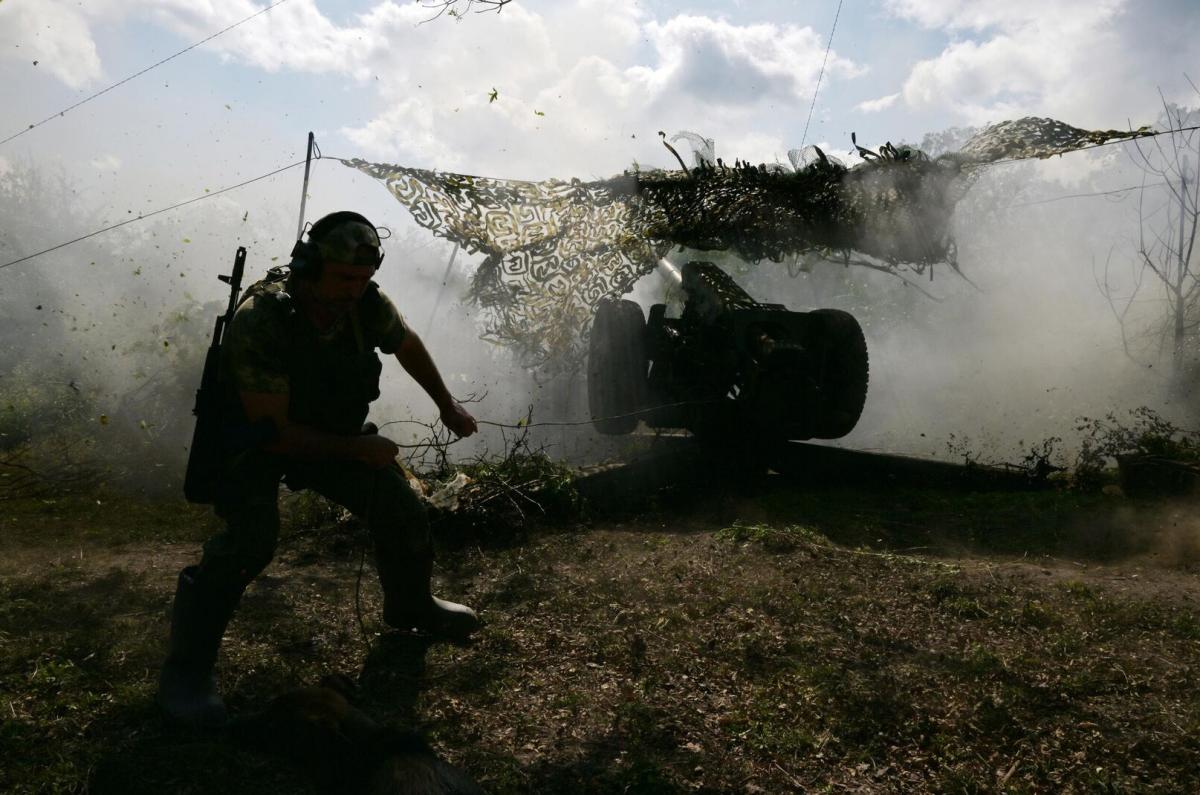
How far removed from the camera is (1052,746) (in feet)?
9.87

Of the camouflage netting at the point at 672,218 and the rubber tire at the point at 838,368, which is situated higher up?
the camouflage netting at the point at 672,218

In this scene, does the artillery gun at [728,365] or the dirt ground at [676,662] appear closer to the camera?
the dirt ground at [676,662]

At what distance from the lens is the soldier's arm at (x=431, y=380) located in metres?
3.82

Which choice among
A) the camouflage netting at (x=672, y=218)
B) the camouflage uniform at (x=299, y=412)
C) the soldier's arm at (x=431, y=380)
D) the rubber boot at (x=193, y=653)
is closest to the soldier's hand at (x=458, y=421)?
the soldier's arm at (x=431, y=380)

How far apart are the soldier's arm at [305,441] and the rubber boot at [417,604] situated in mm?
569

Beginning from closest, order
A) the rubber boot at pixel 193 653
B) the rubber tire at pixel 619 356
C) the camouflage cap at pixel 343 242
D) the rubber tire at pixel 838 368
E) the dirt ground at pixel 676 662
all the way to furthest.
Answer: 1. the dirt ground at pixel 676 662
2. the rubber boot at pixel 193 653
3. the camouflage cap at pixel 343 242
4. the rubber tire at pixel 838 368
5. the rubber tire at pixel 619 356

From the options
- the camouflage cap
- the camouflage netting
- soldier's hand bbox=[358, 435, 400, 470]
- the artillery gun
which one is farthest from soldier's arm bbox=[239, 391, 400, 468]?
the camouflage netting

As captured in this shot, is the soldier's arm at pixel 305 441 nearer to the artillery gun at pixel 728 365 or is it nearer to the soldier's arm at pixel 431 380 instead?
the soldier's arm at pixel 431 380

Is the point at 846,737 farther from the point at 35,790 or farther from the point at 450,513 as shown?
the point at 450,513

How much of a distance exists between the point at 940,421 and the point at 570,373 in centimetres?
898

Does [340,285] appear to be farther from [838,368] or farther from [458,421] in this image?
[838,368]

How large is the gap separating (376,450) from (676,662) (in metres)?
1.57

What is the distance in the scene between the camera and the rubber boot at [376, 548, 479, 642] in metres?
3.80

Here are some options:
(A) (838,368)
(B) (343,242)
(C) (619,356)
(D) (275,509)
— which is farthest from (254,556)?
(A) (838,368)
